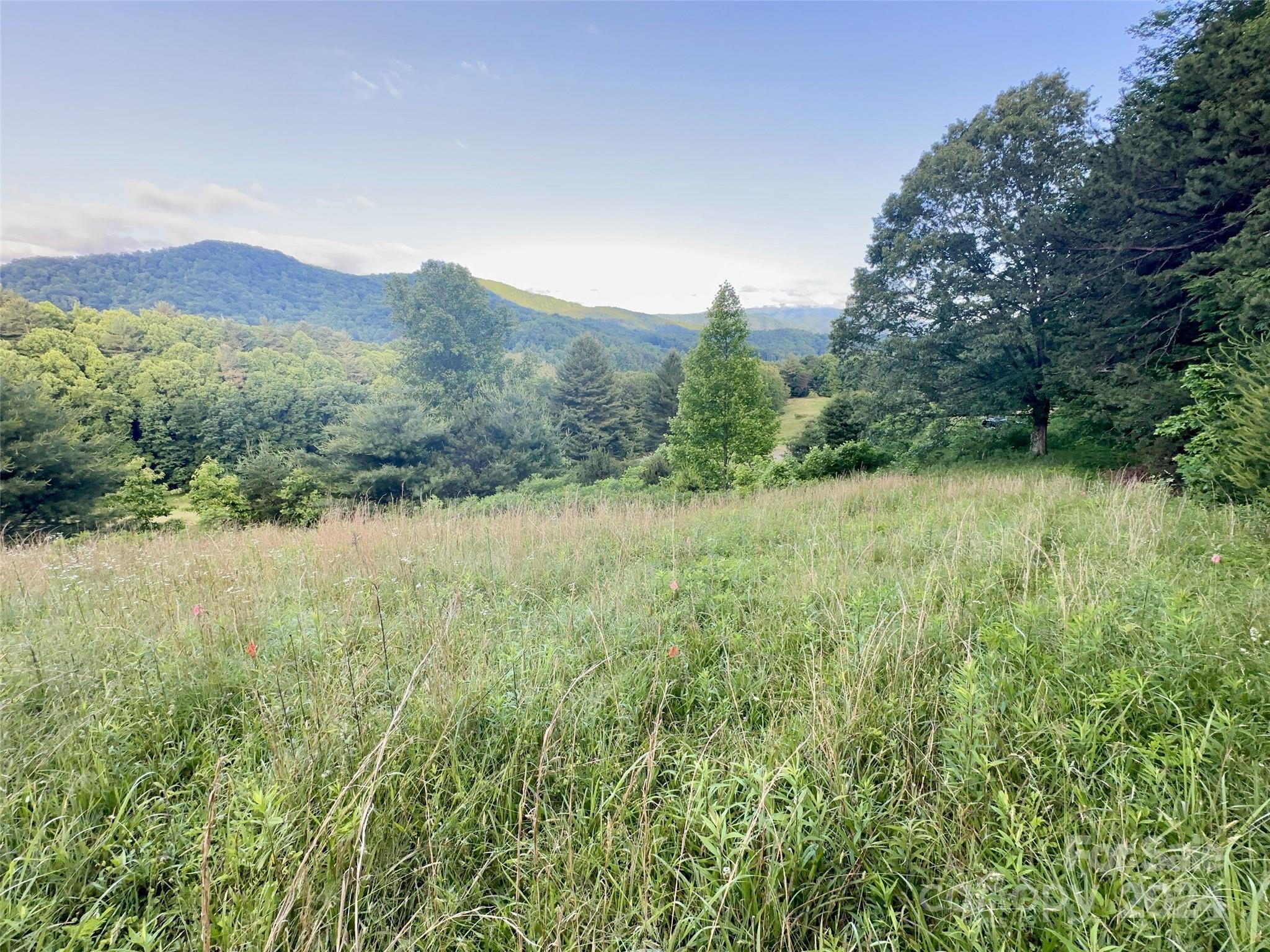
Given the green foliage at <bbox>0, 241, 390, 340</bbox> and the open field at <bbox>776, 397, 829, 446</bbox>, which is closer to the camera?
the open field at <bbox>776, 397, 829, 446</bbox>

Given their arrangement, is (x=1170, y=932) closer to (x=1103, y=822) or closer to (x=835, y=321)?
(x=1103, y=822)

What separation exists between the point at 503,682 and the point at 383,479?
1863cm

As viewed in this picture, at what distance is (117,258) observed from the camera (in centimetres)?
7675

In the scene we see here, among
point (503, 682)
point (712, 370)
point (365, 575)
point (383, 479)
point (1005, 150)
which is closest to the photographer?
point (503, 682)

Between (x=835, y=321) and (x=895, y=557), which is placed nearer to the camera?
(x=895, y=557)

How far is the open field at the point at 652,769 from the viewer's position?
1263 mm

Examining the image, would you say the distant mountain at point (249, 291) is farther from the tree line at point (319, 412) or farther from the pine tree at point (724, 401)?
the pine tree at point (724, 401)

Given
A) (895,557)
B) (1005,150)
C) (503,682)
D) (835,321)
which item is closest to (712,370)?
(835,321)

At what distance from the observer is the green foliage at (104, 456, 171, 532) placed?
672 inches

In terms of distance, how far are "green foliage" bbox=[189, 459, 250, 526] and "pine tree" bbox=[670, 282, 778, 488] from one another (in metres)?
16.6

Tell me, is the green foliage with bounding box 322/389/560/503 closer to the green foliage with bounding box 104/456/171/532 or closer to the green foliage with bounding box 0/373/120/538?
the green foliage with bounding box 104/456/171/532

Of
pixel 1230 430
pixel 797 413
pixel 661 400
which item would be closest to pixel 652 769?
pixel 1230 430

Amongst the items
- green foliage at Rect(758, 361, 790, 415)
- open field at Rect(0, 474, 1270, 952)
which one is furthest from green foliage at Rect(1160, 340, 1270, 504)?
green foliage at Rect(758, 361, 790, 415)

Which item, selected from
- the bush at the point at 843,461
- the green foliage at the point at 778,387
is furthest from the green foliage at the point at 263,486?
the green foliage at the point at 778,387
